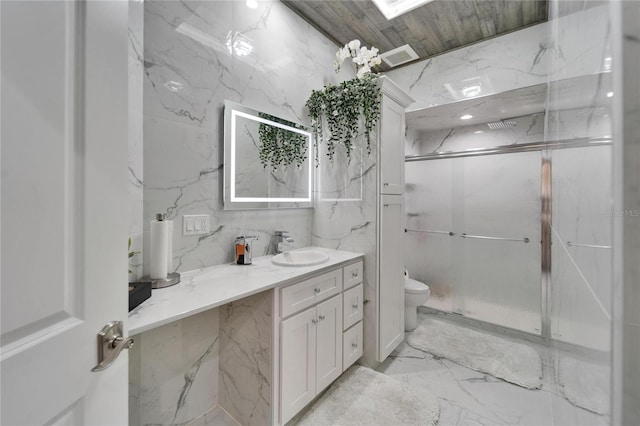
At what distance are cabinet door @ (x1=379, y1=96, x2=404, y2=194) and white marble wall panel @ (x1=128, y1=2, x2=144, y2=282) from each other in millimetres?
1502

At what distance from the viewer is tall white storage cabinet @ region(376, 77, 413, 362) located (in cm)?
203

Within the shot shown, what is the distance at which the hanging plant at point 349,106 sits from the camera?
197 centimetres

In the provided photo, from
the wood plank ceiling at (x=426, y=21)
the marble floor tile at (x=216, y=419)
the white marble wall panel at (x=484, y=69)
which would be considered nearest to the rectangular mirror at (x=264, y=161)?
the wood plank ceiling at (x=426, y=21)

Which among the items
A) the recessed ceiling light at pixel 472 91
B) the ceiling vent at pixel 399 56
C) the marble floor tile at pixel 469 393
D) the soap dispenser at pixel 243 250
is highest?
the ceiling vent at pixel 399 56

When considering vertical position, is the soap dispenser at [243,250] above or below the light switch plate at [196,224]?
below

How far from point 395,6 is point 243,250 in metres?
2.31

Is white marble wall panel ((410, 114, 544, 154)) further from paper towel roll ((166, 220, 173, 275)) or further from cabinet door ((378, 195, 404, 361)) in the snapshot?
paper towel roll ((166, 220, 173, 275))

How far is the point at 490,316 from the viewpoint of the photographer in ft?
9.23

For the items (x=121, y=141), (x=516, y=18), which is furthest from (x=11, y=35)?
(x=516, y=18)

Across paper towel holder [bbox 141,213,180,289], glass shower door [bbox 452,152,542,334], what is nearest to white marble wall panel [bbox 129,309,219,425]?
paper towel holder [bbox 141,213,180,289]

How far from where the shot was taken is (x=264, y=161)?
204cm

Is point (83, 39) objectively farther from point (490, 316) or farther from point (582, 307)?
point (490, 316)

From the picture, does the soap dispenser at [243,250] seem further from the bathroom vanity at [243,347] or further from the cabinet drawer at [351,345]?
the cabinet drawer at [351,345]

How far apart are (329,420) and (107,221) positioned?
5.32ft
